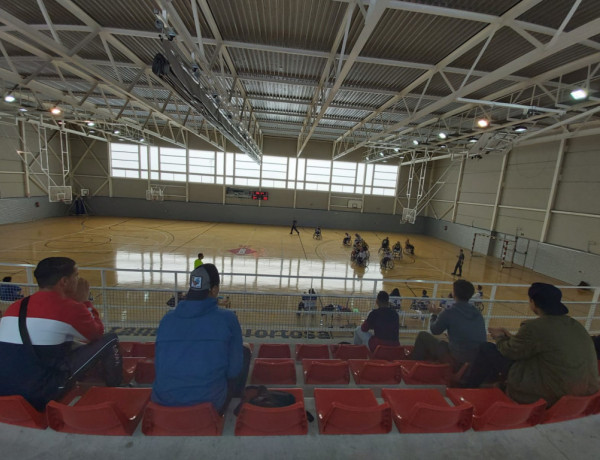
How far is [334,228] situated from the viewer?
91.6 feet

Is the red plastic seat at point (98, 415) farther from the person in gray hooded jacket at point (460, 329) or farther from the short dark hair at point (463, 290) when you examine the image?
the short dark hair at point (463, 290)

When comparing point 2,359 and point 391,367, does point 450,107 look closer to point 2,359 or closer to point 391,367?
point 391,367

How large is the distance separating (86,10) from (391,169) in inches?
1007

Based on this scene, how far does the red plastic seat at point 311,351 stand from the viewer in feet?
14.0

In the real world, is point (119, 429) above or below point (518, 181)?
below

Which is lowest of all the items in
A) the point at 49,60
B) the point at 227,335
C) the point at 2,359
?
the point at 2,359

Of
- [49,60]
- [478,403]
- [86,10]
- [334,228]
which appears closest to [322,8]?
[86,10]

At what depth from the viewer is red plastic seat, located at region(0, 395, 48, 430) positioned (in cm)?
192

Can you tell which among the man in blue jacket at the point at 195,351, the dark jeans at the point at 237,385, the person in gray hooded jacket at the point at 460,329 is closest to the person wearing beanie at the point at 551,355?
the person in gray hooded jacket at the point at 460,329

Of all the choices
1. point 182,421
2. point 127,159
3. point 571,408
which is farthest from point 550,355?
point 127,159

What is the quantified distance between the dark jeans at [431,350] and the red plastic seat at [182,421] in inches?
113

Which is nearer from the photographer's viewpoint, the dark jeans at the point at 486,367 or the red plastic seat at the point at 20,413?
the red plastic seat at the point at 20,413

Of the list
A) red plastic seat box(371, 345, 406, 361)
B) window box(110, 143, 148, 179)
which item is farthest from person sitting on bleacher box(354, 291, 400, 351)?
window box(110, 143, 148, 179)

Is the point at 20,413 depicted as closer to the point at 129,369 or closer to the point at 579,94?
the point at 129,369
